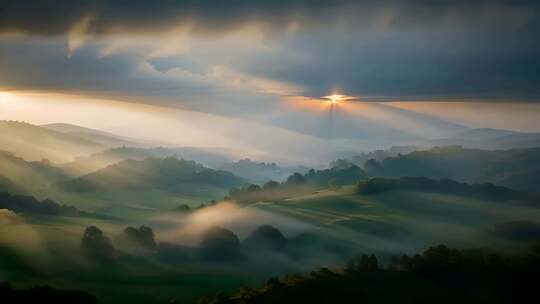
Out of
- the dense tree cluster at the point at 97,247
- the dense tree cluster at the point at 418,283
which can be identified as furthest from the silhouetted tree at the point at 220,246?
the dense tree cluster at the point at 418,283

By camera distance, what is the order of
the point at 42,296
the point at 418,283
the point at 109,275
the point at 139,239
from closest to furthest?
the point at 42,296 < the point at 418,283 < the point at 109,275 < the point at 139,239

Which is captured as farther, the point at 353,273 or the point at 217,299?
the point at 353,273

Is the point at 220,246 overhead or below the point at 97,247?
overhead

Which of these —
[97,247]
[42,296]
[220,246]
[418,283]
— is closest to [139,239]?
[97,247]

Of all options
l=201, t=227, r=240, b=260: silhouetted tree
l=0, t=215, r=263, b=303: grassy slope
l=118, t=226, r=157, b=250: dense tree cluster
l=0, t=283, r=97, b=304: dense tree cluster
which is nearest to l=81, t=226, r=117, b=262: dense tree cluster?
l=0, t=215, r=263, b=303: grassy slope

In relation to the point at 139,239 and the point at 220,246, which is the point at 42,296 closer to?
the point at 139,239

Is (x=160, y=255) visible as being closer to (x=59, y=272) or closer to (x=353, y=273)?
(x=59, y=272)

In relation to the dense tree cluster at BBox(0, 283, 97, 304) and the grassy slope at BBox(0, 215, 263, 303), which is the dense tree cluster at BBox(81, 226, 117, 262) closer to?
the grassy slope at BBox(0, 215, 263, 303)

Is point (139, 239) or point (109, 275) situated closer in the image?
point (109, 275)

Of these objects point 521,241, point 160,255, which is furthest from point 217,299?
point 521,241

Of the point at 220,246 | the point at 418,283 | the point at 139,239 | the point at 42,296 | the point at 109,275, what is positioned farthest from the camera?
the point at 139,239

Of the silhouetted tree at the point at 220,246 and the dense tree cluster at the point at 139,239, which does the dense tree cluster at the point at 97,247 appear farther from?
the silhouetted tree at the point at 220,246
